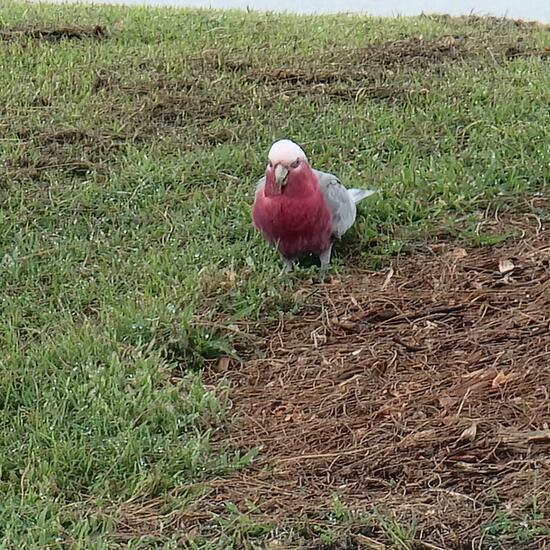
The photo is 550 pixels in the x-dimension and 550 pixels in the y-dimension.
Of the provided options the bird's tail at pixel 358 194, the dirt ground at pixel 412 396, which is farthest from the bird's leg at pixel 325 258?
the bird's tail at pixel 358 194

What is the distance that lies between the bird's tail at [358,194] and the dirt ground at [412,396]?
0.37m

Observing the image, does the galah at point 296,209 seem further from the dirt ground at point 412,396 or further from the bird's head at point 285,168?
the dirt ground at point 412,396

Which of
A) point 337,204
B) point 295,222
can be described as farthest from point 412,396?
point 337,204

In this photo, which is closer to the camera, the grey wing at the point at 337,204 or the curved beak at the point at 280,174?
the curved beak at the point at 280,174

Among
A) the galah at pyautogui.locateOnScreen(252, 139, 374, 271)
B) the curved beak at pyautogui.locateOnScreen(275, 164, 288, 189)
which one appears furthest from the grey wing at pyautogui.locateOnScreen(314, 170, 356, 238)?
the curved beak at pyautogui.locateOnScreen(275, 164, 288, 189)

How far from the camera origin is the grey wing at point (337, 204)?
375cm

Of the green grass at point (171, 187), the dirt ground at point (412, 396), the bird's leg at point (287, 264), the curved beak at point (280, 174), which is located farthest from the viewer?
the bird's leg at point (287, 264)

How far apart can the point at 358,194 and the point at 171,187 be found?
0.96 metres

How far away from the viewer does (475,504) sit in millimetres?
2264

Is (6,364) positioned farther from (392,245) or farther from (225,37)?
(225,37)

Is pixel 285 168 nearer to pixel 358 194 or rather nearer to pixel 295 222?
pixel 295 222

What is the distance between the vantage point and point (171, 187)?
4.50m

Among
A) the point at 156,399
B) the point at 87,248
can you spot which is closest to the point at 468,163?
the point at 87,248

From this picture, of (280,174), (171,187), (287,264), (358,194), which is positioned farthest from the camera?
(171,187)
